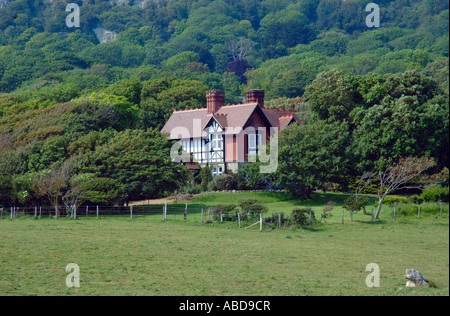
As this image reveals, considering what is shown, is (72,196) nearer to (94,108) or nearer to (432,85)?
(94,108)

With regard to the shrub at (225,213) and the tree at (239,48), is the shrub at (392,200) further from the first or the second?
the tree at (239,48)

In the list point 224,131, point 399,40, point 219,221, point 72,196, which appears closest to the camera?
point 219,221

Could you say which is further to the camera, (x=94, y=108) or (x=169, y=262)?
(x=94, y=108)

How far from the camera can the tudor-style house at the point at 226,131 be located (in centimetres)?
6081

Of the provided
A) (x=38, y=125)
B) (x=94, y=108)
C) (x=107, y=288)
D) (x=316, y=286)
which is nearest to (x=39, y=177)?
(x=38, y=125)

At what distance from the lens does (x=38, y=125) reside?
2099 inches

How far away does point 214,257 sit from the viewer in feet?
87.0

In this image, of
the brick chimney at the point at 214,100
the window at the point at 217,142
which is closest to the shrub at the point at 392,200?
the window at the point at 217,142

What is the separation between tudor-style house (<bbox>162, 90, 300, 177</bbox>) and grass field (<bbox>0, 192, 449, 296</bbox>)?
74.4 feet

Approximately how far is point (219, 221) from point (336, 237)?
8462 mm

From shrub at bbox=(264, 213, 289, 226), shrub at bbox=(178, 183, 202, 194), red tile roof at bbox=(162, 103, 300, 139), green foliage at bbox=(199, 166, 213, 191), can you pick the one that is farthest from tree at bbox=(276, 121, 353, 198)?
shrub at bbox=(264, 213, 289, 226)

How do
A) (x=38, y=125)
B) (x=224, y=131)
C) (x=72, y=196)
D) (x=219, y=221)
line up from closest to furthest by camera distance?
1. (x=219, y=221)
2. (x=72, y=196)
3. (x=38, y=125)
4. (x=224, y=131)

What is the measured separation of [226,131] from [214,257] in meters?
35.8

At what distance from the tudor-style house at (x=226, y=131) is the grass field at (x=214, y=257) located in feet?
74.4
